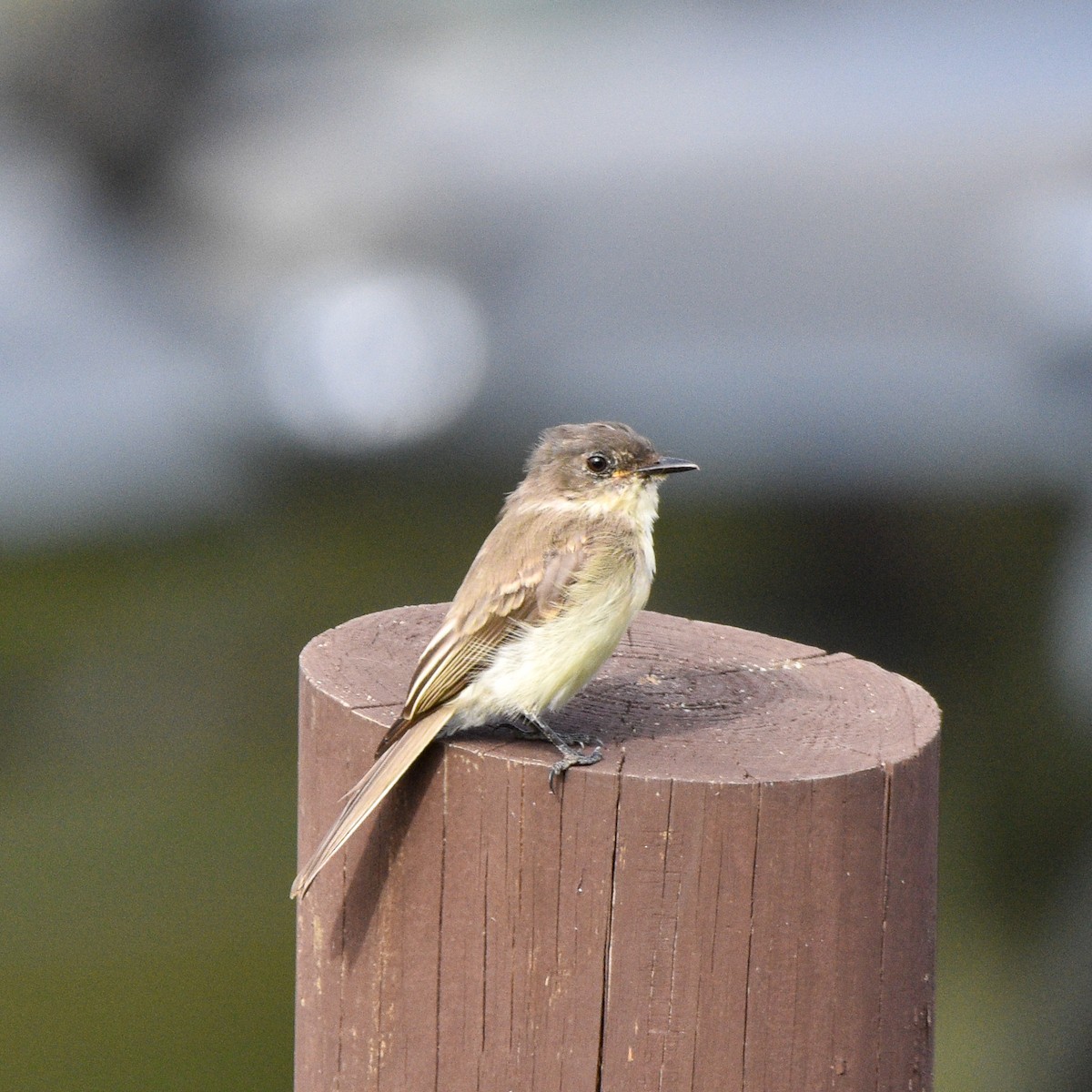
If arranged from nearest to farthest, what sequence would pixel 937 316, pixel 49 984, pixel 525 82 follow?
pixel 49 984 → pixel 937 316 → pixel 525 82

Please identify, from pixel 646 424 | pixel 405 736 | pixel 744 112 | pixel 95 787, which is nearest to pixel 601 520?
pixel 405 736

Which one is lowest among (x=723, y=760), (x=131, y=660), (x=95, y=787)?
(x=95, y=787)

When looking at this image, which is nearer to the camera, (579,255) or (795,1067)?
(795,1067)

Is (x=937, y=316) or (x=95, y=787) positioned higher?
(x=937, y=316)

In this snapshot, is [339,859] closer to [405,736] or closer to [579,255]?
[405,736]

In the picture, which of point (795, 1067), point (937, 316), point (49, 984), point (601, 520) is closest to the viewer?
point (795, 1067)

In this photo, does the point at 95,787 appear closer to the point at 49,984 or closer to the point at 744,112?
the point at 49,984
